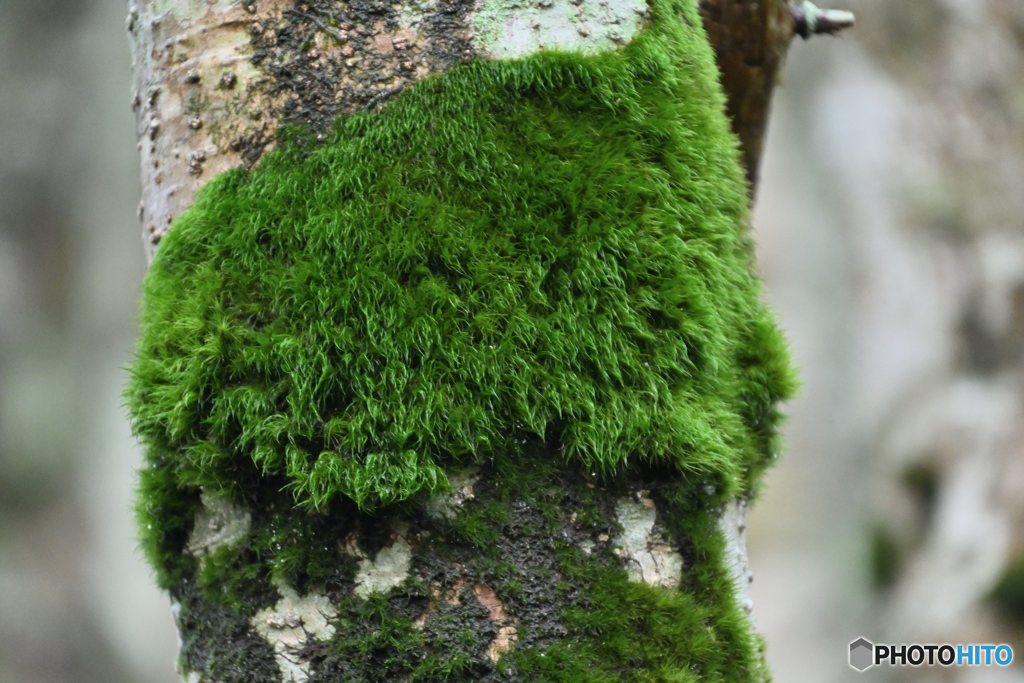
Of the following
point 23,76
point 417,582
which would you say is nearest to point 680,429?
point 417,582

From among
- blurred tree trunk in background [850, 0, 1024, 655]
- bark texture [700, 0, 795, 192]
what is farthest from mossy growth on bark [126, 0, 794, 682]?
blurred tree trunk in background [850, 0, 1024, 655]

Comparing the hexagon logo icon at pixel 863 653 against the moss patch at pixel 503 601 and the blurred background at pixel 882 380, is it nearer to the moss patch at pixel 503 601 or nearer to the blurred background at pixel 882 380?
the blurred background at pixel 882 380

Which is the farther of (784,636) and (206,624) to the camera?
(784,636)

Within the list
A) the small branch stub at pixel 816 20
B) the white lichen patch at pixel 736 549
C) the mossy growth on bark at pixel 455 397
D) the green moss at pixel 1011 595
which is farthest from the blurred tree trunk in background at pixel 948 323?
the mossy growth on bark at pixel 455 397

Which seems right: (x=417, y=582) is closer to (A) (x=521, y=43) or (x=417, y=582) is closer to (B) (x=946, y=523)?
(A) (x=521, y=43)

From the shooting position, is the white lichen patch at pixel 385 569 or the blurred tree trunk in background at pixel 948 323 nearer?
the white lichen patch at pixel 385 569

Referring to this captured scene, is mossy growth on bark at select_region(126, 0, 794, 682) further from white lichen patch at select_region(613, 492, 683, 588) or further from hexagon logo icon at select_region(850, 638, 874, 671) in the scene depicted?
hexagon logo icon at select_region(850, 638, 874, 671)

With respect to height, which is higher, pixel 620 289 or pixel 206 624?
pixel 620 289
